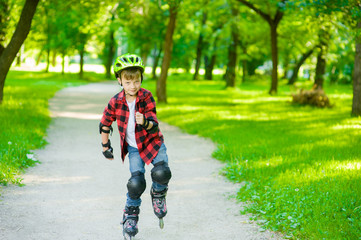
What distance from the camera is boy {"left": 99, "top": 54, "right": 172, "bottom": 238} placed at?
3930mm

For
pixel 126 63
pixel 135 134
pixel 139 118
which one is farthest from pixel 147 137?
pixel 126 63

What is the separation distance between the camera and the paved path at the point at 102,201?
14.2ft

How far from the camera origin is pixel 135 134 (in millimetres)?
3988

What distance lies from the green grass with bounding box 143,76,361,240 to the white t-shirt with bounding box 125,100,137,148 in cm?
177

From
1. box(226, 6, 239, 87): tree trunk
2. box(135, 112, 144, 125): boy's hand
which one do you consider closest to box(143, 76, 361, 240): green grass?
box(135, 112, 144, 125): boy's hand

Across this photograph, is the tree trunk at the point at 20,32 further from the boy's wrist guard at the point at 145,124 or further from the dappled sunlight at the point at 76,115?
the boy's wrist guard at the point at 145,124

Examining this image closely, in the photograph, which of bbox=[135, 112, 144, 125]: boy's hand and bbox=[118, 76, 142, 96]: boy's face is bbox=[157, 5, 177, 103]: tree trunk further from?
bbox=[135, 112, 144, 125]: boy's hand

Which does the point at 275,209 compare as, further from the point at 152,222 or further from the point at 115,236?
the point at 115,236

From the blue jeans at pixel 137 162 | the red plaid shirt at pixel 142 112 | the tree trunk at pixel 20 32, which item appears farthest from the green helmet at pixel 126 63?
the tree trunk at pixel 20 32

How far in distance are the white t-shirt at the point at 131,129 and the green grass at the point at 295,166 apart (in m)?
1.77

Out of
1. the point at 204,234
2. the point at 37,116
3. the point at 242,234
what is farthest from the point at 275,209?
the point at 37,116

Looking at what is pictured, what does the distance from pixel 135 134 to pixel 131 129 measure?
0.09 m

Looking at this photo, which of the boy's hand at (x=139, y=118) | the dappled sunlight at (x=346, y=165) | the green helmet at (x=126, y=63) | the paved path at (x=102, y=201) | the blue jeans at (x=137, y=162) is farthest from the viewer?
the dappled sunlight at (x=346, y=165)

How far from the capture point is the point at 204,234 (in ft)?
14.2
